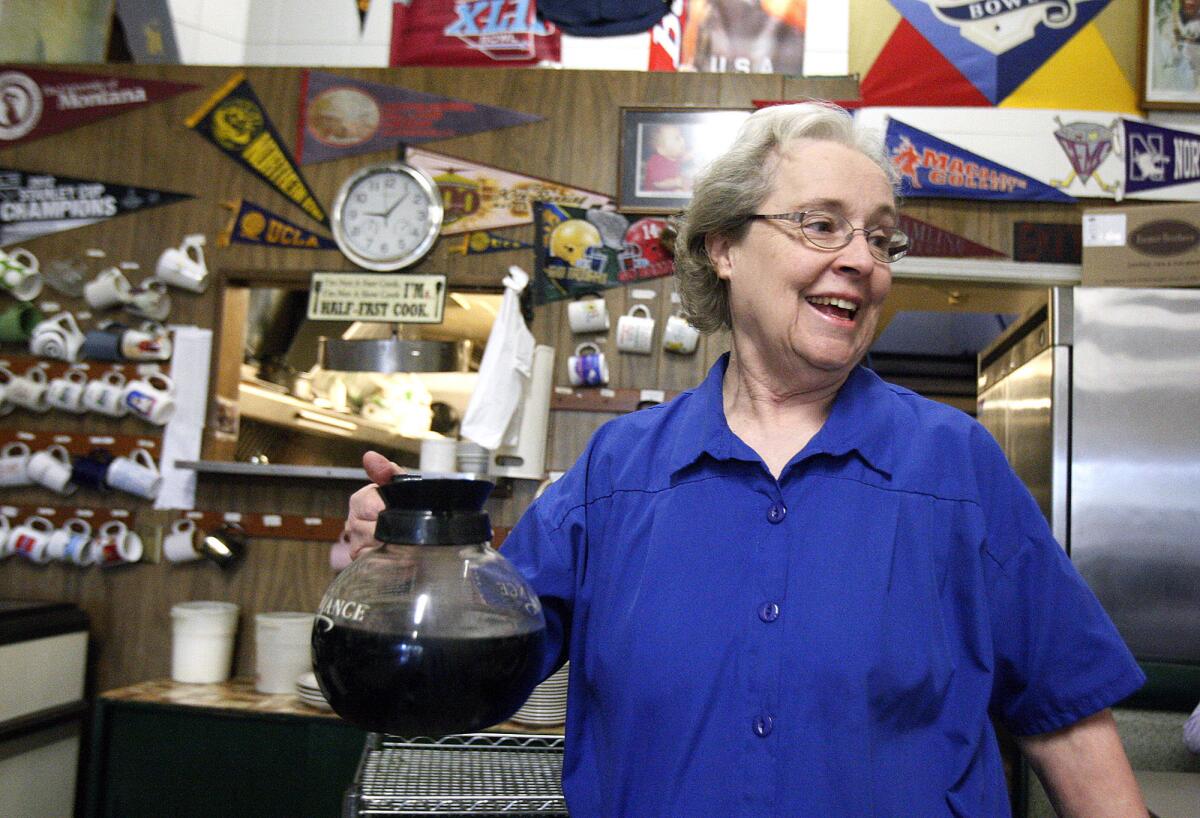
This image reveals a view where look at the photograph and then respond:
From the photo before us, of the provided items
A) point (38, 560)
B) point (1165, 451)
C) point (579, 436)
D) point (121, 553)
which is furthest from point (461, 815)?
point (38, 560)

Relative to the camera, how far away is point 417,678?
1.00m

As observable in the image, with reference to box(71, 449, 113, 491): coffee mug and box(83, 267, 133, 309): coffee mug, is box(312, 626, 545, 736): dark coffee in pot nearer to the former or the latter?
box(71, 449, 113, 491): coffee mug

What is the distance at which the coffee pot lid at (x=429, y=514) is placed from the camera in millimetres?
1056

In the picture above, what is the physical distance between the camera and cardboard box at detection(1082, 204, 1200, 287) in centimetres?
325

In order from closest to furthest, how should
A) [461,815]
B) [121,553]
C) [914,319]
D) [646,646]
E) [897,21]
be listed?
[646,646]
[461,815]
[121,553]
[897,21]
[914,319]

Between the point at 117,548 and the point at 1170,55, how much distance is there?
4.41m

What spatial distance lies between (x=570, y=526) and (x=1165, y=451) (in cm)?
233

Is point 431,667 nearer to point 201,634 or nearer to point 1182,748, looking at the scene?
point 1182,748

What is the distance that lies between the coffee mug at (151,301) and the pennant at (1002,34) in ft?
9.29

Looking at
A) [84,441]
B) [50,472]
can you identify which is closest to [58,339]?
[84,441]

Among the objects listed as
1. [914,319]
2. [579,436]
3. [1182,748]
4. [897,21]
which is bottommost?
[1182,748]

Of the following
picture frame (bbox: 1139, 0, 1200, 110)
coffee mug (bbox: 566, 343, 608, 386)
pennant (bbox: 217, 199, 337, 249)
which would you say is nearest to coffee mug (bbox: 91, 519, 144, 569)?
pennant (bbox: 217, 199, 337, 249)

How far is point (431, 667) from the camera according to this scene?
100 cm

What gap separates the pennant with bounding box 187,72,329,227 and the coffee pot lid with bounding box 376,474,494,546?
3.08 meters
